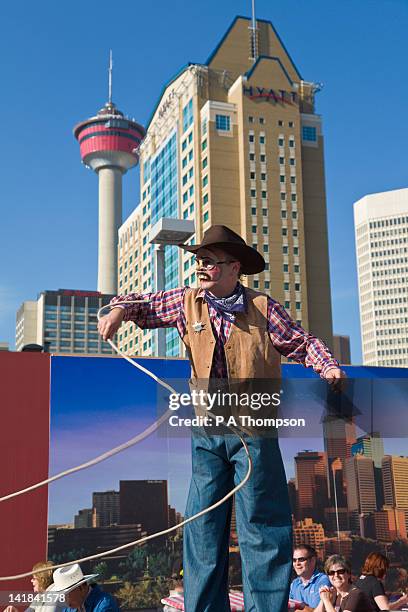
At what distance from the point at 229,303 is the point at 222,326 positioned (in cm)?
10

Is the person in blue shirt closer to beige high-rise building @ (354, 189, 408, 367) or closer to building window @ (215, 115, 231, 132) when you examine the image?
building window @ (215, 115, 231, 132)

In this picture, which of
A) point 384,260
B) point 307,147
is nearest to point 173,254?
point 307,147

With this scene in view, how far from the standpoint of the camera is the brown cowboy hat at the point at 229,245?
328 cm

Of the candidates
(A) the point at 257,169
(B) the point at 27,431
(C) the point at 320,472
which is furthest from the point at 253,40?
(C) the point at 320,472

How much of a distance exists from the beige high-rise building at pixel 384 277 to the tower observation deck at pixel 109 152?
46.8 meters

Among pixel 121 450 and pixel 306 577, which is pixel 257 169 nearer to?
pixel 306 577

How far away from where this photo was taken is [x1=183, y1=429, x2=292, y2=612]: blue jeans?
287cm

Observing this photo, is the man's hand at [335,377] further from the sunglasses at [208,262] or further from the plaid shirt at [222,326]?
the sunglasses at [208,262]

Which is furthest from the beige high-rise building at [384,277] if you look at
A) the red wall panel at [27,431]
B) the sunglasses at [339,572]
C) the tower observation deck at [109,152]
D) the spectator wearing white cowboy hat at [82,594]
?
the spectator wearing white cowboy hat at [82,594]

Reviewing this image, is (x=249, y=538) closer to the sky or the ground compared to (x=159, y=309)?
closer to the ground

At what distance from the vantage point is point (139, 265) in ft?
378

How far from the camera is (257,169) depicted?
89.8 m

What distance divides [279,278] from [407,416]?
275ft

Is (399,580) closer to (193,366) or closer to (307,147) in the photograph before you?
(193,366)
